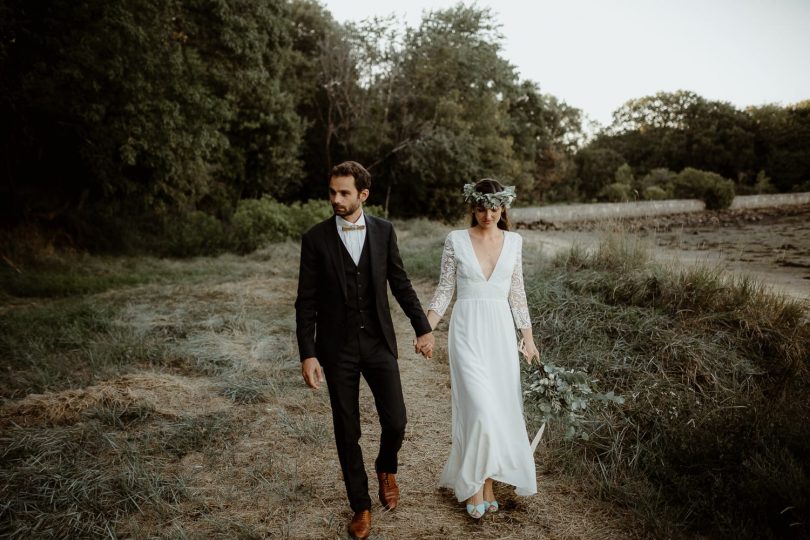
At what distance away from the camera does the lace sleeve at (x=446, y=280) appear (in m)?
3.24

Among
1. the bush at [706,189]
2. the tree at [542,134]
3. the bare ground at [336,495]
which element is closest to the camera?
the bare ground at [336,495]

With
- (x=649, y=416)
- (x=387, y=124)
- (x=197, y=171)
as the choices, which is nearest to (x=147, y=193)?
(x=197, y=171)

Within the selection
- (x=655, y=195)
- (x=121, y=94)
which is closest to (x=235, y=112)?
(x=121, y=94)

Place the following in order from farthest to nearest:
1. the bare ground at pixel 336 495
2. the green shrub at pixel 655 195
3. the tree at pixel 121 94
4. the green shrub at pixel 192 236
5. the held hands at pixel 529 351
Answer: the green shrub at pixel 655 195
the green shrub at pixel 192 236
the tree at pixel 121 94
the held hands at pixel 529 351
the bare ground at pixel 336 495

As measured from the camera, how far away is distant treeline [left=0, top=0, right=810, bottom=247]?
10.2m

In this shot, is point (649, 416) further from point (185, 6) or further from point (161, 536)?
point (185, 6)

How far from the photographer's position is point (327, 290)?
2850 millimetres

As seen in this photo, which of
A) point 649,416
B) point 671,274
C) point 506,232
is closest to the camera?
point 506,232

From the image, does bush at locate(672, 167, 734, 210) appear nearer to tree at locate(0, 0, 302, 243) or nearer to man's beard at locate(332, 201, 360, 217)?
tree at locate(0, 0, 302, 243)

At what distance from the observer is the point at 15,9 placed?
962 centimetres

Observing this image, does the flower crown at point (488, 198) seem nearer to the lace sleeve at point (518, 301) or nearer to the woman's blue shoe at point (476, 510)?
the lace sleeve at point (518, 301)

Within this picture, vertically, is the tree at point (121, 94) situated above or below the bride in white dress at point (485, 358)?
above

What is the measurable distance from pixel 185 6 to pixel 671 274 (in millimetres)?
13381

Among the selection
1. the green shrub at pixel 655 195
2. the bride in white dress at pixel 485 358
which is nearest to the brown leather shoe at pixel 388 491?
the bride in white dress at pixel 485 358
